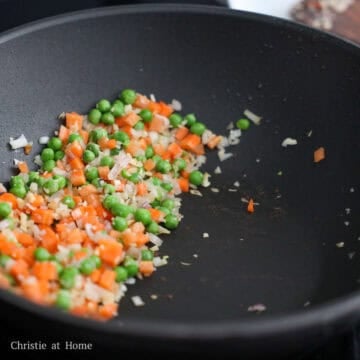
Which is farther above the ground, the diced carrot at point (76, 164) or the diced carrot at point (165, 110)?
the diced carrot at point (165, 110)

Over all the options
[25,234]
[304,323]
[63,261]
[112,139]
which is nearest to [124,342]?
[304,323]

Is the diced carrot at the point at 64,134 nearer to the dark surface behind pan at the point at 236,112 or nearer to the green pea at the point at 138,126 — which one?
the dark surface behind pan at the point at 236,112

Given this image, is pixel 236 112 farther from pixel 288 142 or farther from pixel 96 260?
pixel 96 260

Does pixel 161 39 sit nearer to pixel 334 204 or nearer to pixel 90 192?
pixel 90 192

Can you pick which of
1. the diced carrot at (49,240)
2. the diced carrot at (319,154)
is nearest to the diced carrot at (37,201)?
the diced carrot at (49,240)

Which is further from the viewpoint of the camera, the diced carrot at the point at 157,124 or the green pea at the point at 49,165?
the diced carrot at the point at 157,124

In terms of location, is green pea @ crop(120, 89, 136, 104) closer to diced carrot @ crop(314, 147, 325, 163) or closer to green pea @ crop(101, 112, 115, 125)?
green pea @ crop(101, 112, 115, 125)
